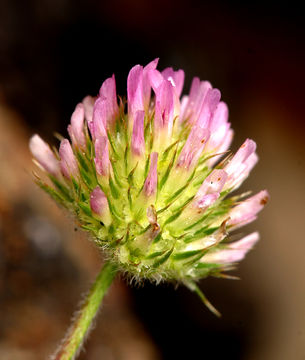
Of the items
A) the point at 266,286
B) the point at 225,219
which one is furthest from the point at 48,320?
the point at 225,219

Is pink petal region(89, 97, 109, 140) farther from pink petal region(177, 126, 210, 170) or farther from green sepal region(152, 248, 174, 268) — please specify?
green sepal region(152, 248, 174, 268)

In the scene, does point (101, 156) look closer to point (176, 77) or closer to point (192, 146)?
point (192, 146)

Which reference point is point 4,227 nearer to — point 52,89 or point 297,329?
point 52,89

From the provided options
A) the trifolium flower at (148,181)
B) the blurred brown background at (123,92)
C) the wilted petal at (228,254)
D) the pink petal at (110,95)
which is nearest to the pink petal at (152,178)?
the trifolium flower at (148,181)

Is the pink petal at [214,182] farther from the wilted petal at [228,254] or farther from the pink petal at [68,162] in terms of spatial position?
the pink petal at [68,162]

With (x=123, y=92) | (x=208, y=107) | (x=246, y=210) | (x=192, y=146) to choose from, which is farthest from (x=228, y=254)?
(x=123, y=92)

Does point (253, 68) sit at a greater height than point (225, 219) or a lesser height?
greater
